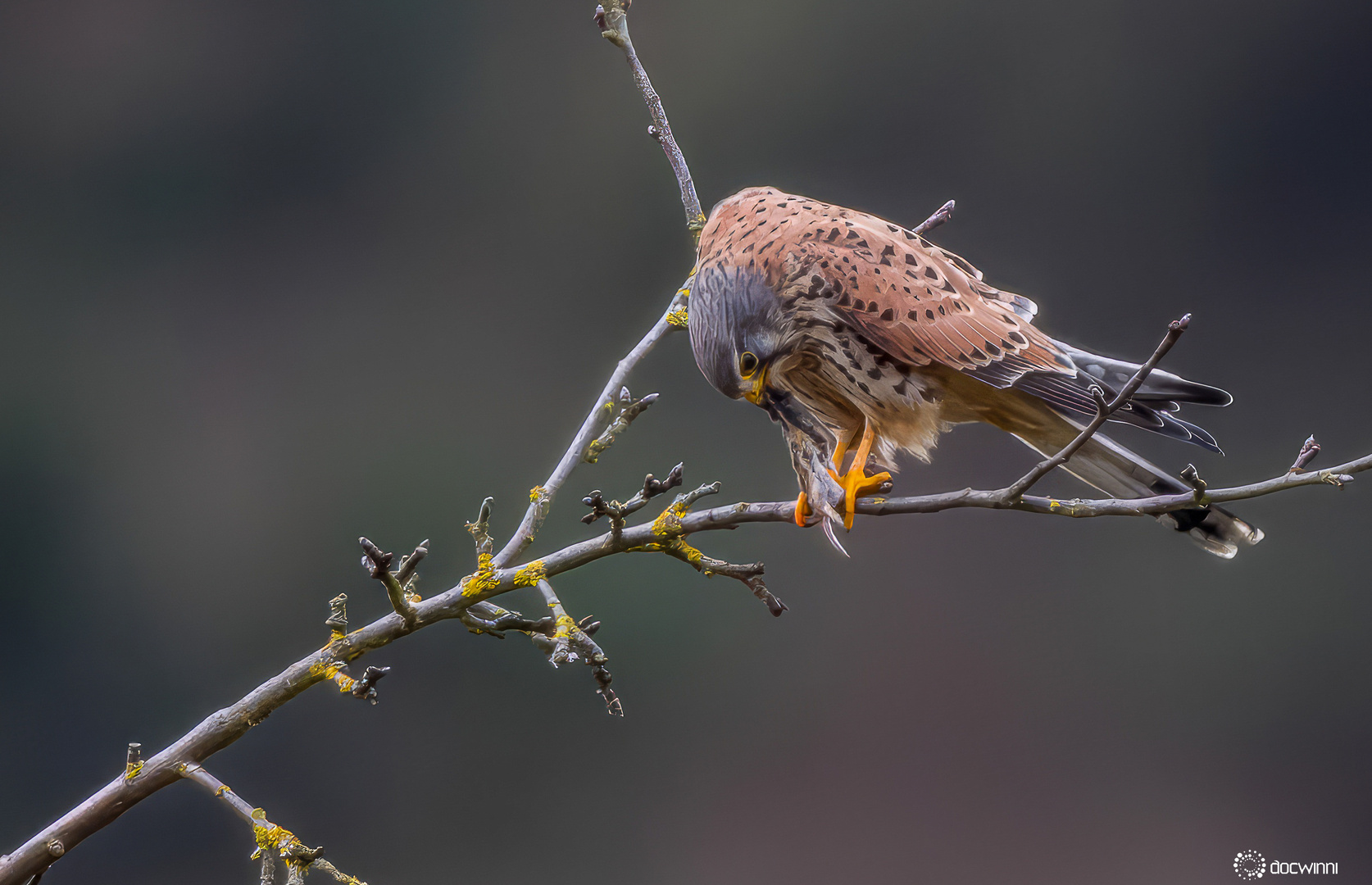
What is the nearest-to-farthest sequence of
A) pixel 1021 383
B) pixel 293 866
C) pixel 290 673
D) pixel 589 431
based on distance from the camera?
pixel 293 866, pixel 290 673, pixel 1021 383, pixel 589 431

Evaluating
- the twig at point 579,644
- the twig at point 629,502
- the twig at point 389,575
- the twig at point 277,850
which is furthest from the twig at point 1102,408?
the twig at point 277,850

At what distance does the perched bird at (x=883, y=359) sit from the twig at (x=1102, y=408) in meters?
0.24

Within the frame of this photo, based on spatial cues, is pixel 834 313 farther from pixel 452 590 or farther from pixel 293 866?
pixel 293 866

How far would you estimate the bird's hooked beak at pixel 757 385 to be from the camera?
1.39m

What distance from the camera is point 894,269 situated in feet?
4.88

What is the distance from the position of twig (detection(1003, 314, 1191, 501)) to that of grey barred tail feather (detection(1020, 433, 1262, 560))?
38cm

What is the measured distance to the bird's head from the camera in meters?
1.36

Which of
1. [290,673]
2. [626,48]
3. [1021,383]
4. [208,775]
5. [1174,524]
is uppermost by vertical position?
[626,48]

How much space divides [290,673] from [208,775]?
0.53 ft

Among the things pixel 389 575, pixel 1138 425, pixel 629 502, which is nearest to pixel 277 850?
pixel 389 575

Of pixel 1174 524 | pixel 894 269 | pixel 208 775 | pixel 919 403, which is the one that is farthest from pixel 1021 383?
pixel 208 775

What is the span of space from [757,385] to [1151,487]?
0.69 meters

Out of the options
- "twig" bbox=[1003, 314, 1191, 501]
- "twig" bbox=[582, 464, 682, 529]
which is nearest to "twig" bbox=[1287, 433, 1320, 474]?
"twig" bbox=[1003, 314, 1191, 501]

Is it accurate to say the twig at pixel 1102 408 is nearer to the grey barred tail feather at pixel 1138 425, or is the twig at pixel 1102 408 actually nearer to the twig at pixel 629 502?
the grey barred tail feather at pixel 1138 425
